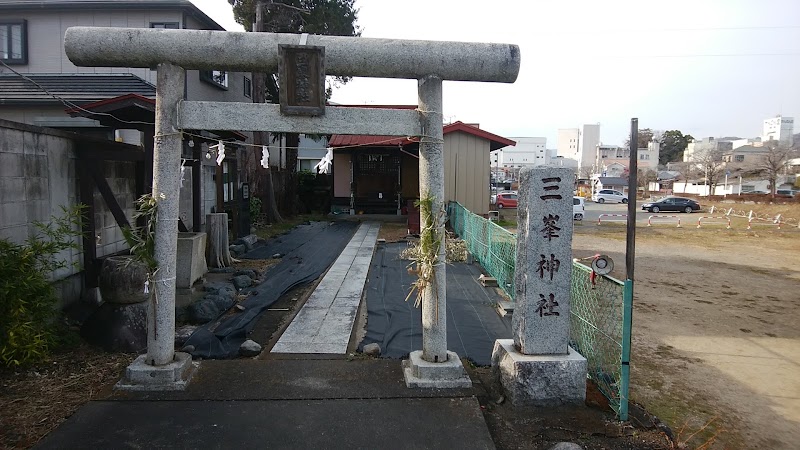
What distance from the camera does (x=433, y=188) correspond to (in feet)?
16.4

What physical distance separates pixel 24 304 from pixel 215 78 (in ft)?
43.2

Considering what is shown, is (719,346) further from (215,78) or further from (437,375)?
(215,78)

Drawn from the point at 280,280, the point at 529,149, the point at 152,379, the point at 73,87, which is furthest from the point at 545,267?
the point at 529,149

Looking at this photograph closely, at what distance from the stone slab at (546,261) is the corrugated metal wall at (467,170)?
13120 mm

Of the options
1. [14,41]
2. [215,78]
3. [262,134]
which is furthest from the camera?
[262,134]

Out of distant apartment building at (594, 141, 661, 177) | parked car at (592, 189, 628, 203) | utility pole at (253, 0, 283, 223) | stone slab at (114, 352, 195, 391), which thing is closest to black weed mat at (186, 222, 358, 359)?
stone slab at (114, 352, 195, 391)

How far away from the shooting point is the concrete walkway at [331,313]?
5938mm

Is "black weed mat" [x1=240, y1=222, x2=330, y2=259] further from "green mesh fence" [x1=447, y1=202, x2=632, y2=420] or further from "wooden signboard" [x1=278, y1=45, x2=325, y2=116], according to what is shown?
"green mesh fence" [x1=447, y1=202, x2=632, y2=420]

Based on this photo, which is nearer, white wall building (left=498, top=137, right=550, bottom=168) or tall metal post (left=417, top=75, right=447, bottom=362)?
tall metal post (left=417, top=75, right=447, bottom=362)

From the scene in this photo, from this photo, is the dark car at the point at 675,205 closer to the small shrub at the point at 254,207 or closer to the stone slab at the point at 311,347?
the small shrub at the point at 254,207

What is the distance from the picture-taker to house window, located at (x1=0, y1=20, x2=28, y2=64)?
14719 mm

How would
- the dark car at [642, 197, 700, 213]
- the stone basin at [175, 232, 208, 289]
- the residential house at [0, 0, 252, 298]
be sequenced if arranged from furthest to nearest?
the dark car at [642, 197, 700, 213], the stone basin at [175, 232, 208, 289], the residential house at [0, 0, 252, 298]

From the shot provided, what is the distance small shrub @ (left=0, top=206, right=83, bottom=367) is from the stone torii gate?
1.07 meters

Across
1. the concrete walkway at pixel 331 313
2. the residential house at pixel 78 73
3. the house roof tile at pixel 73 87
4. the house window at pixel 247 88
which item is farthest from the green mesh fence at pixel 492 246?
the house window at pixel 247 88
